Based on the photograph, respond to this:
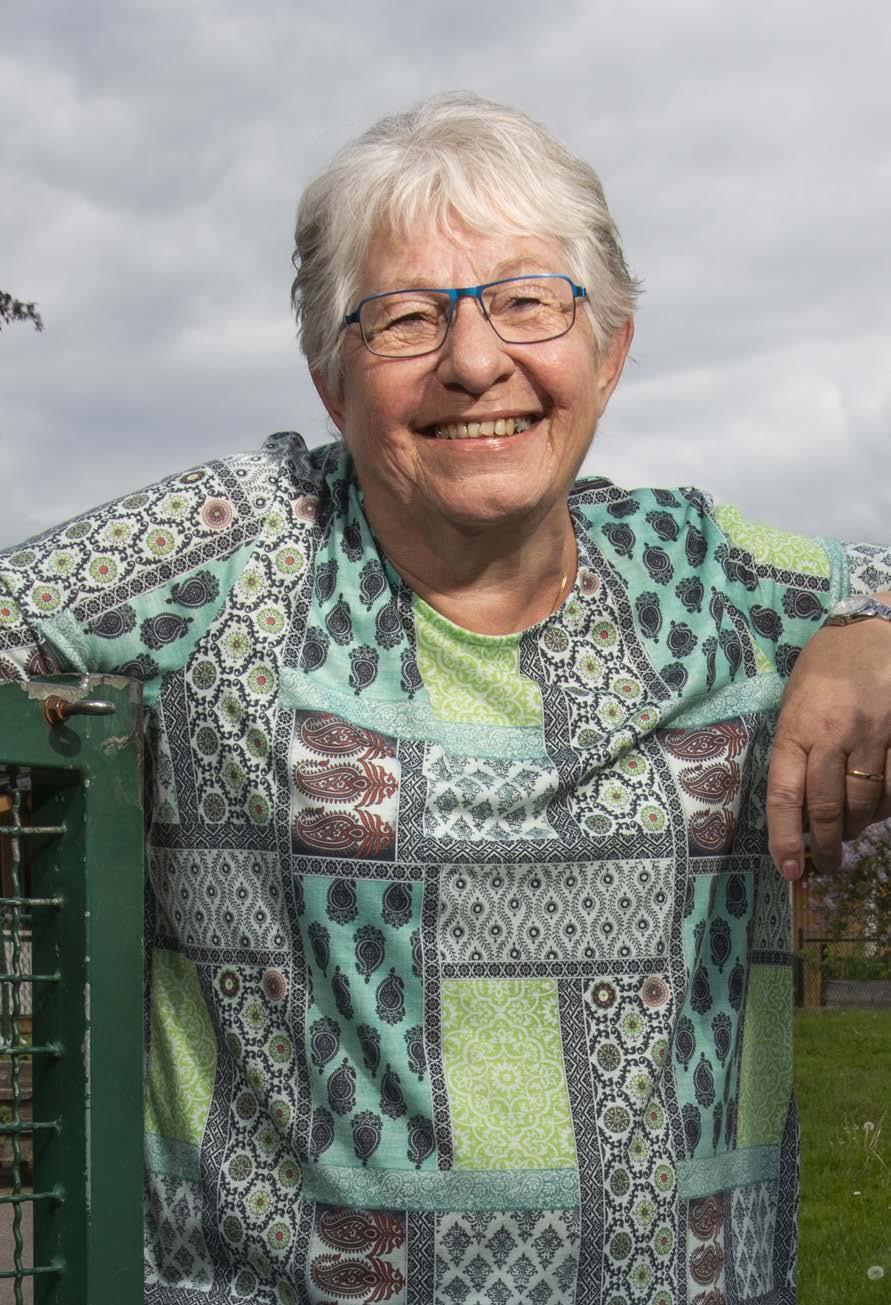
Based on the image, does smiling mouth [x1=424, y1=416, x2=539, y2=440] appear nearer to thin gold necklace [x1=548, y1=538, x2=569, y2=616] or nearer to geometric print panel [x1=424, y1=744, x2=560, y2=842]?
thin gold necklace [x1=548, y1=538, x2=569, y2=616]

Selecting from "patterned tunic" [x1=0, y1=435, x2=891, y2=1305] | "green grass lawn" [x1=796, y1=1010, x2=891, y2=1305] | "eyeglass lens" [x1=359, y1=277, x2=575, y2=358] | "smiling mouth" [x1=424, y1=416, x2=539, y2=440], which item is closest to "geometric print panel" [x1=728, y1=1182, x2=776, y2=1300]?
"patterned tunic" [x1=0, y1=435, x2=891, y2=1305]

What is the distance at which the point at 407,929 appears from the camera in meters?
2.41

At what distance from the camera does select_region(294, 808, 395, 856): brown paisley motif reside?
240cm

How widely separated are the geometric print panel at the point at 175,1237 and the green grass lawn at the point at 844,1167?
3.75 metres

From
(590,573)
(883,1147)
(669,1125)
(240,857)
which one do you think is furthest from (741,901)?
(883,1147)

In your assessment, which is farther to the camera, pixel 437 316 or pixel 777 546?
pixel 777 546

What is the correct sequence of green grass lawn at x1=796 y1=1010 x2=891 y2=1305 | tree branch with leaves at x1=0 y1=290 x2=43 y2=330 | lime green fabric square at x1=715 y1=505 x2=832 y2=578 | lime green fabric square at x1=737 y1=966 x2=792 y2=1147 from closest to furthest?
1. lime green fabric square at x1=737 y1=966 x2=792 y2=1147
2. lime green fabric square at x1=715 y1=505 x2=832 y2=578
3. green grass lawn at x1=796 y1=1010 x2=891 y2=1305
4. tree branch with leaves at x1=0 y1=290 x2=43 y2=330

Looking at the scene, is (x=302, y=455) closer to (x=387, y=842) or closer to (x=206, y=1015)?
(x=387, y=842)

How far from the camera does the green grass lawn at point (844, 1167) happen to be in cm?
581

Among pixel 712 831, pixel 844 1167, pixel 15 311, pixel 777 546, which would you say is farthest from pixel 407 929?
pixel 15 311

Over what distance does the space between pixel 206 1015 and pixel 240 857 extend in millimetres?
257

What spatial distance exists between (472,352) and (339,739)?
636 mm

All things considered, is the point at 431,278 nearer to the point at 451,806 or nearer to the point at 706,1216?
the point at 451,806

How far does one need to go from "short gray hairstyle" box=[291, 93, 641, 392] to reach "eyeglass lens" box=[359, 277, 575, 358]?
78 mm
